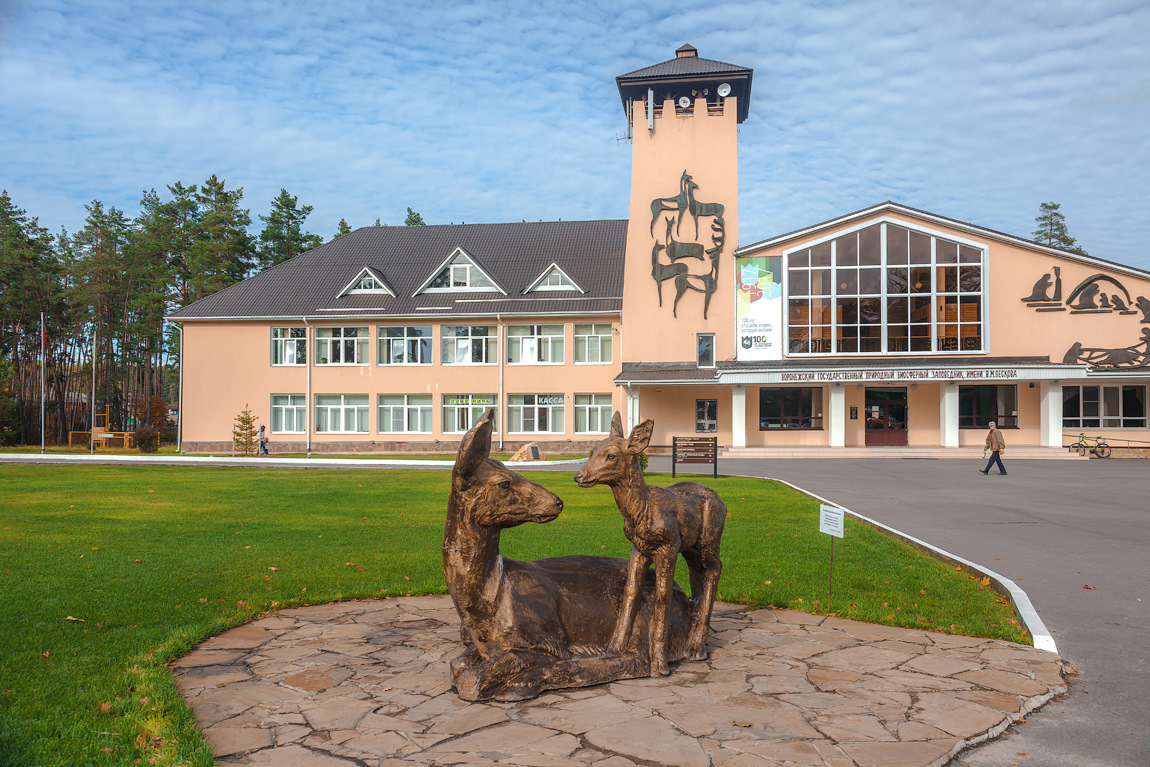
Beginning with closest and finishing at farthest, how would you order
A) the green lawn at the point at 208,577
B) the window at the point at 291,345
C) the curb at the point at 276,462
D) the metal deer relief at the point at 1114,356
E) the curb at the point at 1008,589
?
the green lawn at the point at 208,577 → the curb at the point at 1008,589 → the curb at the point at 276,462 → the metal deer relief at the point at 1114,356 → the window at the point at 291,345

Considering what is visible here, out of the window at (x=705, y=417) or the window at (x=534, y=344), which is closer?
the window at (x=705, y=417)

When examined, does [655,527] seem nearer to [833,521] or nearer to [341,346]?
[833,521]

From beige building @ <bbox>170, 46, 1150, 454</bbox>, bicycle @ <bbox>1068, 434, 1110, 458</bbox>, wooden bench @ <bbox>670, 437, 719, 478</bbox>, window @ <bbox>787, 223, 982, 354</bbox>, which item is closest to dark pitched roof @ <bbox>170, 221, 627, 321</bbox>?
beige building @ <bbox>170, 46, 1150, 454</bbox>

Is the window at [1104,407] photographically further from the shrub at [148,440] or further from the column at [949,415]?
the shrub at [148,440]

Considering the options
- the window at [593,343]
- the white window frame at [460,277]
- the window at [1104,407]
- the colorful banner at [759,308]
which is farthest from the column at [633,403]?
the window at [1104,407]

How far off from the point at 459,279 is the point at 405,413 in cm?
719

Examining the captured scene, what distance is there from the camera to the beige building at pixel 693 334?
109 ft

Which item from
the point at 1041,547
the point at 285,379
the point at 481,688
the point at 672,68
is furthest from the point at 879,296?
the point at 481,688

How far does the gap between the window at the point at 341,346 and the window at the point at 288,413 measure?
2.25 m

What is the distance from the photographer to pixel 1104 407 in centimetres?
3453

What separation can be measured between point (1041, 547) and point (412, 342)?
31564mm

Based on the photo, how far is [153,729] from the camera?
14.2 feet

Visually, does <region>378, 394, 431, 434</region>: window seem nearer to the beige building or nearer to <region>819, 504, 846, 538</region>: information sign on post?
the beige building

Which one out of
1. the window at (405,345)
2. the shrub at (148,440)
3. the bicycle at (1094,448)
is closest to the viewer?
the bicycle at (1094,448)
